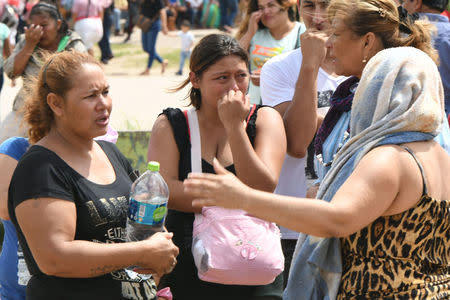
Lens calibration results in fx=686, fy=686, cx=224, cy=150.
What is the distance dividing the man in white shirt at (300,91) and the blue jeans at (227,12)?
50.5ft

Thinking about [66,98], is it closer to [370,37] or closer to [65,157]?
[65,157]

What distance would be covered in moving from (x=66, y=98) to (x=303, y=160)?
136 centimetres

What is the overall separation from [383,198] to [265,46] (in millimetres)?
3609

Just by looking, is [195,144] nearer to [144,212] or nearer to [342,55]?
[144,212]

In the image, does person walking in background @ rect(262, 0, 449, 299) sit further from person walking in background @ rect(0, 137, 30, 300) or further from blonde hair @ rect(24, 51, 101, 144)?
person walking in background @ rect(0, 137, 30, 300)

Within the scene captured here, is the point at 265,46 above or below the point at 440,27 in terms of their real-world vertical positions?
below

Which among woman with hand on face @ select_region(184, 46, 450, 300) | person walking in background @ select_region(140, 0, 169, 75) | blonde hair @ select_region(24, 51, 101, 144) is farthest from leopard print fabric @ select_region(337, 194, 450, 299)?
person walking in background @ select_region(140, 0, 169, 75)

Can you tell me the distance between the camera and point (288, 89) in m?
3.74

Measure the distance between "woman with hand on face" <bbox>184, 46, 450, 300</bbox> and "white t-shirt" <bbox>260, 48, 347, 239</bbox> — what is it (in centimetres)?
103

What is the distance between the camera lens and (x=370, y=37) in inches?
116

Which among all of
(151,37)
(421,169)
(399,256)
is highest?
(421,169)

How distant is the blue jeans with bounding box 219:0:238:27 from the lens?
756 inches

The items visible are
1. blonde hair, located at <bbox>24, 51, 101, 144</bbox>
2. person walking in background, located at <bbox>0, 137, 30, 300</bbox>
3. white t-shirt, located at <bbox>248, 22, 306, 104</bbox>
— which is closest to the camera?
blonde hair, located at <bbox>24, 51, 101, 144</bbox>

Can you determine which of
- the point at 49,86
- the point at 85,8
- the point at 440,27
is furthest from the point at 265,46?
the point at 85,8
